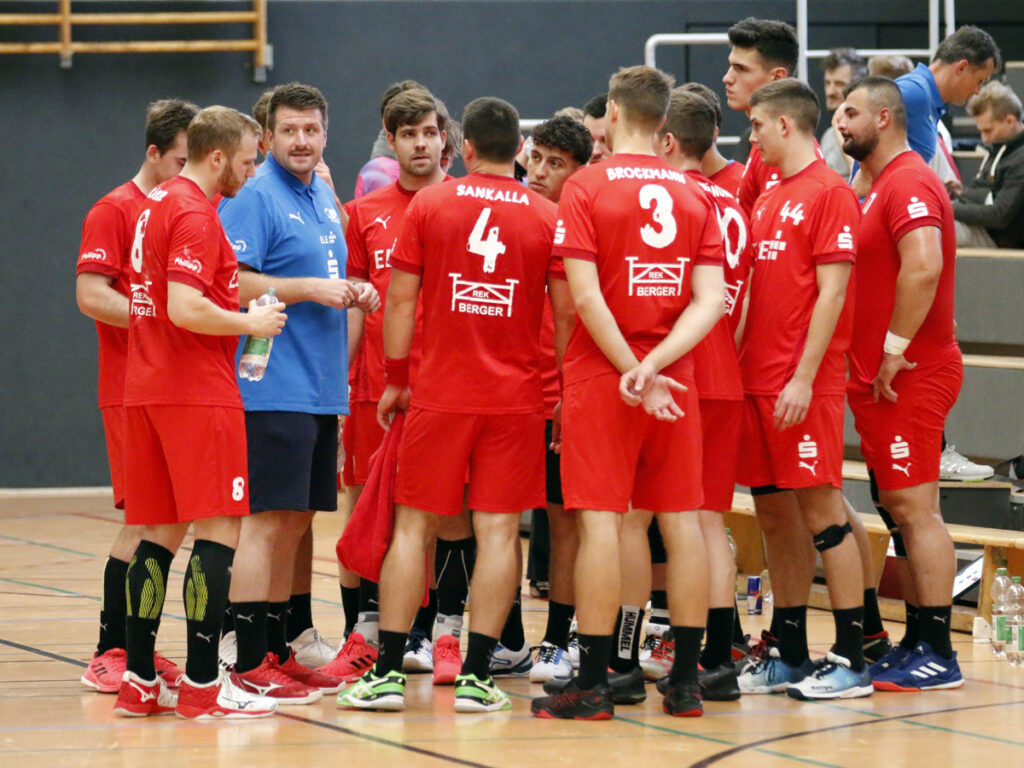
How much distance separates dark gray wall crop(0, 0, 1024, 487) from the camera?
11.4 m

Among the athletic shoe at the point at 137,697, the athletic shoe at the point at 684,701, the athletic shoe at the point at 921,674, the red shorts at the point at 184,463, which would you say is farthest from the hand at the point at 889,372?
the athletic shoe at the point at 137,697

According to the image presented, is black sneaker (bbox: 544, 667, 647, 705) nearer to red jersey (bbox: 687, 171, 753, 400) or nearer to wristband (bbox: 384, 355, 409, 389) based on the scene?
red jersey (bbox: 687, 171, 753, 400)

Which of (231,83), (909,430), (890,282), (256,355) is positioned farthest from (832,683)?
(231,83)

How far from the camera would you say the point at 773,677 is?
5414 mm

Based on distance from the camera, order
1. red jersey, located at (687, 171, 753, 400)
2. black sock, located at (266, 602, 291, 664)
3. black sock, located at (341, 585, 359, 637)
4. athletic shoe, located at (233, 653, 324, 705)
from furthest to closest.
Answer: black sock, located at (341, 585, 359, 637), black sock, located at (266, 602, 291, 664), red jersey, located at (687, 171, 753, 400), athletic shoe, located at (233, 653, 324, 705)

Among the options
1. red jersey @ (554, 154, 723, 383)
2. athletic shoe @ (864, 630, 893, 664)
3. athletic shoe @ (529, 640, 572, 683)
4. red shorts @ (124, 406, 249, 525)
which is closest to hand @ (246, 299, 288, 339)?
red shorts @ (124, 406, 249, 525)

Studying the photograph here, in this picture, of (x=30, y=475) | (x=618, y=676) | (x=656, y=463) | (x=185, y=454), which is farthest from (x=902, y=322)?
(x=30, y=475)

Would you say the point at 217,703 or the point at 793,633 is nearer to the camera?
the point at 217,703

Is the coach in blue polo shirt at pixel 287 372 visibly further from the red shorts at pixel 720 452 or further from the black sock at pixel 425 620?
the red shorts at pixel 720 452

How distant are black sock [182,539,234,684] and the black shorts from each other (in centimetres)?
35

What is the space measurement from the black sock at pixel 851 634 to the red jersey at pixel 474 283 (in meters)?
1.31

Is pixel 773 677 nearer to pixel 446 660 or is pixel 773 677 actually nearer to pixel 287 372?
pixel 446 660

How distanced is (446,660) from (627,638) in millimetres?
731

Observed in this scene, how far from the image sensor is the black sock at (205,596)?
→ 4.71 m
